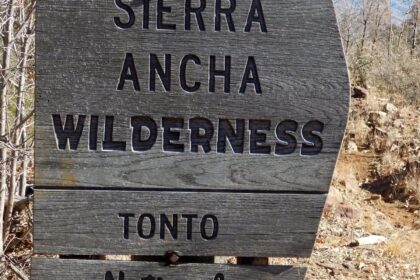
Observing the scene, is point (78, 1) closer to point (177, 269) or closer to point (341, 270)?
point (177, 269)

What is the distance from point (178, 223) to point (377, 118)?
32.1 feet

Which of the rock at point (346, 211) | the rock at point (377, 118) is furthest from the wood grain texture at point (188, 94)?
the rock at point (377, 118)

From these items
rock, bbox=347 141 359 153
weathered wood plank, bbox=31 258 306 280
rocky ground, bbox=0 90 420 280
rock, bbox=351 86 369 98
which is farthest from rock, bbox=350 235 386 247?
rock, bbox=351 86 369 98

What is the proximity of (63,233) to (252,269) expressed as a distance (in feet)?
1.71

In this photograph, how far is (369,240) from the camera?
658 centimetres

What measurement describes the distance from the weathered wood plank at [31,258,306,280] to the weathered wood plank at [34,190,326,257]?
0.12 ft

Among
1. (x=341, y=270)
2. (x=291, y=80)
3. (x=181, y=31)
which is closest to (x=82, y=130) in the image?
(x=181, y=31)

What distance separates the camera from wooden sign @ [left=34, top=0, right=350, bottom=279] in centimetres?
183

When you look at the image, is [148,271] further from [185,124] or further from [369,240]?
[369,240]

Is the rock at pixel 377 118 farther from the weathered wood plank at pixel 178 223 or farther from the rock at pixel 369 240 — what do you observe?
the weathered wood plank at pixel 178 223

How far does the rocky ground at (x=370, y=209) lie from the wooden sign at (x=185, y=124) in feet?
6.90

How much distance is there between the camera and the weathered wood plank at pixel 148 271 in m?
1.89

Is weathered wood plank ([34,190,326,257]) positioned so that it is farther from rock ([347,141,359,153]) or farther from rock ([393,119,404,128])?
rock ([393,119,404,128])

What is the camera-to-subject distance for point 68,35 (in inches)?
71.6
